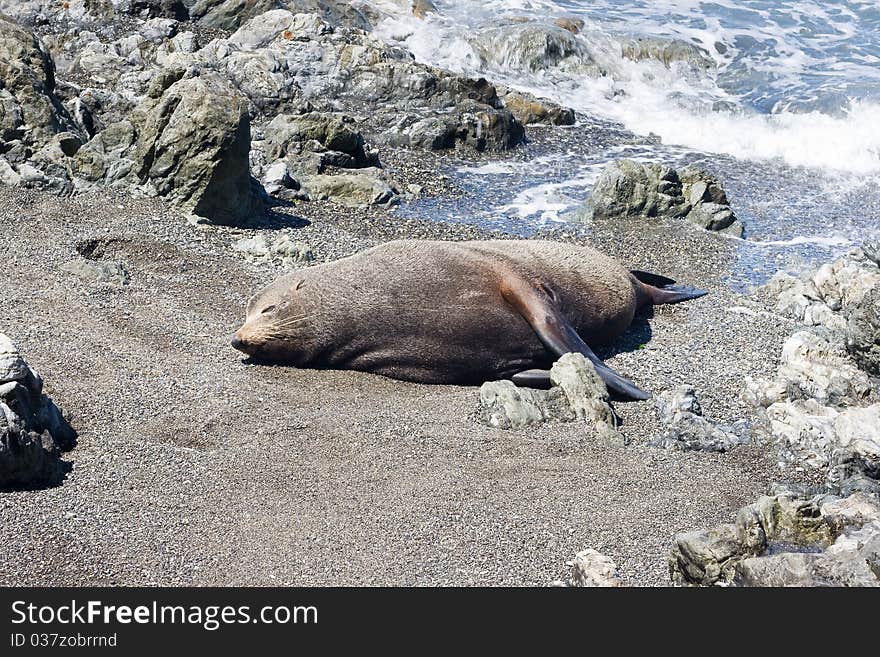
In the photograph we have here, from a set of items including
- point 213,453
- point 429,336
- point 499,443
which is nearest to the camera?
point 213,453

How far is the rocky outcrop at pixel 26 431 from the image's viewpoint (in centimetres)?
540

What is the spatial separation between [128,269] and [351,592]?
19.3 feet

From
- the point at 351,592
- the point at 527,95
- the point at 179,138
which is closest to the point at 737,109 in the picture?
the point at 527,95

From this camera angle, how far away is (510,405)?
7.06 m

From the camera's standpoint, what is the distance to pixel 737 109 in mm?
19391

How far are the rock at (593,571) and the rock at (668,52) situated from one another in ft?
63.7

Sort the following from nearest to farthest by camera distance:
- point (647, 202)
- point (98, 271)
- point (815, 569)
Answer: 1. point (815, 569)
2. point (98, 271)
3. point (647, 202)

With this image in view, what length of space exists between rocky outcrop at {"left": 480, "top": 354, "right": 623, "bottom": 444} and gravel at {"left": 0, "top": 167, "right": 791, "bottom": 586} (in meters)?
0.13

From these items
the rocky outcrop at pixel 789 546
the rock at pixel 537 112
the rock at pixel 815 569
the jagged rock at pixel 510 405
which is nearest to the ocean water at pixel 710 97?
the rock at pixel 537 112

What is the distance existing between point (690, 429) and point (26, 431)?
4211 mm

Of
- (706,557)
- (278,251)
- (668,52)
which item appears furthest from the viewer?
(668,52)

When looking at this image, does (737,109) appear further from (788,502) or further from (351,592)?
(351,592)

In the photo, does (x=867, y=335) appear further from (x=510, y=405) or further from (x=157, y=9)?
(x=157, y=9)

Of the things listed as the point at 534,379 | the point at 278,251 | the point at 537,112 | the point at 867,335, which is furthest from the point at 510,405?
the point at 537,112
